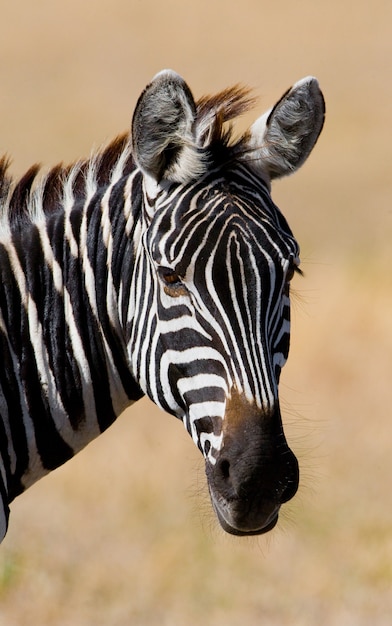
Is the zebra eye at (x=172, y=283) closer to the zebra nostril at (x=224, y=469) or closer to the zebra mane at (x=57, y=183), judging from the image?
the zebra nostril at (x=224, y=469)

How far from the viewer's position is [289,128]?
5.79 metres

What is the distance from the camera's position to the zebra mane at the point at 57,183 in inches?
234

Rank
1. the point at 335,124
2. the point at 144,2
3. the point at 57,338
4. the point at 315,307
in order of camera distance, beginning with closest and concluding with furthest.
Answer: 1. the point at 57,338
2. the point at 315,307
3. the point at 335,124
4. the point at 144,2

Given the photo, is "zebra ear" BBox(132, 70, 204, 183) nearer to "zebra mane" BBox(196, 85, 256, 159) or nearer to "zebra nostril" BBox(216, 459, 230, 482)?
"zebra mane" BBox(196, 85, 256, 159)

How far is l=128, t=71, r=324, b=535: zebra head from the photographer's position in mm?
5008

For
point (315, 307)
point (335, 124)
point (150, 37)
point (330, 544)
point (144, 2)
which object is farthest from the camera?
point (144, 2)

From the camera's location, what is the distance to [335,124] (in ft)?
97.7

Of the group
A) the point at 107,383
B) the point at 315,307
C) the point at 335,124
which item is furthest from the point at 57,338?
the point at 335,124

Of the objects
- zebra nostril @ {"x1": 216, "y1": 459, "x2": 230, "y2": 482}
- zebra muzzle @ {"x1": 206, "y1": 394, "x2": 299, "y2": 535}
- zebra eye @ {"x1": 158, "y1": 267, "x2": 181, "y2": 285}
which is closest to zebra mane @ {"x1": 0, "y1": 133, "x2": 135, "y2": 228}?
zebra eye @ {"x1": 158, "y1": 267, "x2": 181, "y2": 285}

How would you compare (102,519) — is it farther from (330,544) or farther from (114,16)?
(114,16)

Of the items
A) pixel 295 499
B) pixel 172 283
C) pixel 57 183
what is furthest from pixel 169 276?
pixel 295 499

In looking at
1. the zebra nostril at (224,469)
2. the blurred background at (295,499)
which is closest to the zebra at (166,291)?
the zebra nostril at (224,469)

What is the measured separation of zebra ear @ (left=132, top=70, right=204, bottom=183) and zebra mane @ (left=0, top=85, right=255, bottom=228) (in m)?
0.43

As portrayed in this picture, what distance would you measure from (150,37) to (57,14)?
5309 mm
